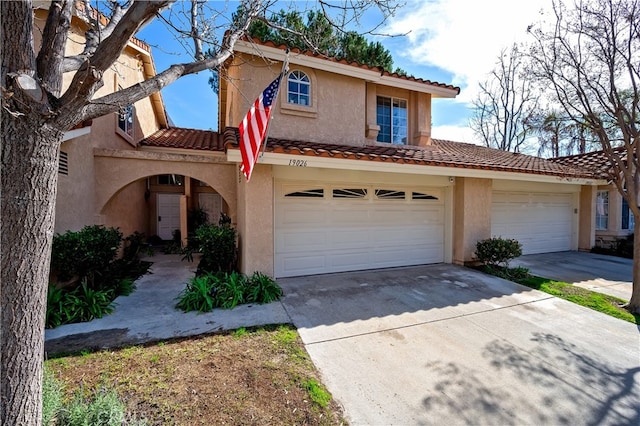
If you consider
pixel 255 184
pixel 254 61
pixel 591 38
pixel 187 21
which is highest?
pixel 254 61

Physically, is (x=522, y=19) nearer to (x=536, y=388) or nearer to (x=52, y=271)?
(x=536, y=388)

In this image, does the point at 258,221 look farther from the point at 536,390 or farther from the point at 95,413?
the point at 536,390

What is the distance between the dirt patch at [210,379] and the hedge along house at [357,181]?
2.87m

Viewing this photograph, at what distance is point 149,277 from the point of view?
771 centimetres

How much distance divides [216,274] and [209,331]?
2303mm

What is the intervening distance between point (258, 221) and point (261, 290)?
1639 mm

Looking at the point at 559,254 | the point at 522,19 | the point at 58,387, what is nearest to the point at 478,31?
the point at 522,19

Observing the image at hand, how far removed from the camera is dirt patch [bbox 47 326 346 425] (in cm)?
281

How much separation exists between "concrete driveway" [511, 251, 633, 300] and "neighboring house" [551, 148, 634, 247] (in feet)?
5.15

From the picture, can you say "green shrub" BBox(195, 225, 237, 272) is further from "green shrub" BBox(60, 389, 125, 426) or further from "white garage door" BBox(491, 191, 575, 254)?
"white garage door" BBox(491, 191, 575, 254)

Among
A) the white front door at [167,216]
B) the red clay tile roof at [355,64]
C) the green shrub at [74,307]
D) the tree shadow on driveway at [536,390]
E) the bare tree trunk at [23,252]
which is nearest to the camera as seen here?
the bare tree trunk at [23,252]

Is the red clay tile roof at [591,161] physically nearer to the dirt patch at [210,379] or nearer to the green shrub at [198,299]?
the dirt patch at [210,379]

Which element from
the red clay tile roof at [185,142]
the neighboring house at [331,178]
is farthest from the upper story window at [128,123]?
the red clay tile roof at [185,142]

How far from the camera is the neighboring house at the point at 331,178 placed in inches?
273
